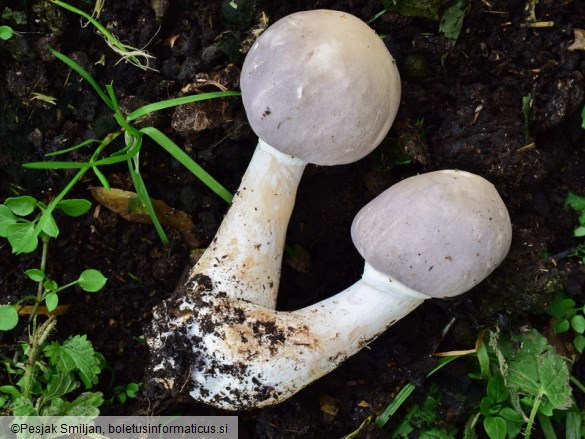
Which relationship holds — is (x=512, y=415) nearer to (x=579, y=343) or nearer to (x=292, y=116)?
(x=579, y=343)

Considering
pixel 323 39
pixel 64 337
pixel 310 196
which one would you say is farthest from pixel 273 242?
pixel 64 337

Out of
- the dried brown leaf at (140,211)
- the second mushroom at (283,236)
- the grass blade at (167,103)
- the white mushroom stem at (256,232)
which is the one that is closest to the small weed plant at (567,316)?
the second mushroom at (283,236)

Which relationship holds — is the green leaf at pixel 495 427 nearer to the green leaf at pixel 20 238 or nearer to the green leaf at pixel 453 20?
the green leaf at pixel 453 20

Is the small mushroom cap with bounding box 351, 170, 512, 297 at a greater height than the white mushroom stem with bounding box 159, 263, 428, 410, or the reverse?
the small mushroom cap with bounding box 351, 170, 512, 297

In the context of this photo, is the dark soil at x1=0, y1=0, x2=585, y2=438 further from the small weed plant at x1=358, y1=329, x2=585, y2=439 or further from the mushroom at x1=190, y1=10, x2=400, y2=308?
the mushroom at x1=190, y1=10, x2=400, y2=308

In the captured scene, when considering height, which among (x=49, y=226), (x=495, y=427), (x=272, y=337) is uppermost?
(x=49, y=226)

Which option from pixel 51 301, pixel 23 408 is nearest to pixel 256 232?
pixel 51 301

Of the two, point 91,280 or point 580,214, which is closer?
point 91,280

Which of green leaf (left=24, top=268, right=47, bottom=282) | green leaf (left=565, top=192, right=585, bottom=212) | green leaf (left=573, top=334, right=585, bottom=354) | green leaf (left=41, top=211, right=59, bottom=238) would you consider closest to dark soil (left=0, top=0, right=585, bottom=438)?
green leaf (left=565, top=192, right=585, bottom=212)
